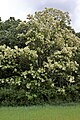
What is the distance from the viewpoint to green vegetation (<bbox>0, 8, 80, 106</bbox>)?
62.4ft

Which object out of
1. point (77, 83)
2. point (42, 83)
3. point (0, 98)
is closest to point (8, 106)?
point (0, 98)

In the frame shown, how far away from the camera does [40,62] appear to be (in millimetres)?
20469

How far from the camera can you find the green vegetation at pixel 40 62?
19031mm

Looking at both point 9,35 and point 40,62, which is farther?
point 9,35

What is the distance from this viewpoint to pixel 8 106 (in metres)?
18.1
